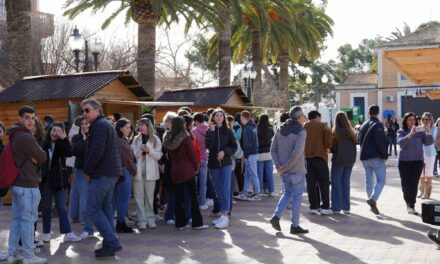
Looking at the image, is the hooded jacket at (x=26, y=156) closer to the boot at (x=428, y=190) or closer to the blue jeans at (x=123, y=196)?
the blue jeans at (x=123, y=196)

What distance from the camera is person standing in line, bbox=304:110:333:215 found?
1114 centimetres

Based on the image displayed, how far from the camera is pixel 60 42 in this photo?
28688 mm

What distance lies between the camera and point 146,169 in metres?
10.1

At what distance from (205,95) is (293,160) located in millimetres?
11619

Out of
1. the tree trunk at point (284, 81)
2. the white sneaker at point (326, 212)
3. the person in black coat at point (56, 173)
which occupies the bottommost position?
the white sneaker at point (326, 212)

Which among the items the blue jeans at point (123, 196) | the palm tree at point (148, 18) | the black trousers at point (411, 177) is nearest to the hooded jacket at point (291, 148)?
the blue jeans at point (123, 196)

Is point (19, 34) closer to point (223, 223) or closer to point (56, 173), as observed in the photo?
point (56, 173)

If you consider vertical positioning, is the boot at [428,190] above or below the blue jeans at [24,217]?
below

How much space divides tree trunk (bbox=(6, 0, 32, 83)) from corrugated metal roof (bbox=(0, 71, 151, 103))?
1.71 m

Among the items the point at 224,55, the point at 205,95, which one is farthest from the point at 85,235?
the point at 224,55

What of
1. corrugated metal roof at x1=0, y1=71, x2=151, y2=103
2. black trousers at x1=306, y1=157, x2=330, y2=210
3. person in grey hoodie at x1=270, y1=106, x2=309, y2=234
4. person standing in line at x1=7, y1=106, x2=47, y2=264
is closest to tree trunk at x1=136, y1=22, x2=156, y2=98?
corrugated metal roof at x1=0, y1=71, x2=151, y2=103

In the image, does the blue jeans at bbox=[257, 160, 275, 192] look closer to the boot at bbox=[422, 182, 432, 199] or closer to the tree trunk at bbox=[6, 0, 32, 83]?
the boot at bbox=[422, 182, 432, 199]

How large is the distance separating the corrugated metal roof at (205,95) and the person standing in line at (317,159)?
8.98 metres

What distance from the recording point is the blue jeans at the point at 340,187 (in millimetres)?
11414
